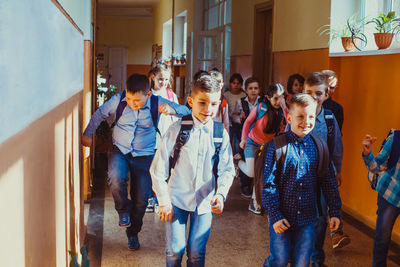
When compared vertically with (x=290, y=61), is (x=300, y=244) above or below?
below

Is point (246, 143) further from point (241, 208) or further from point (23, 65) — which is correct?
point (23, 65)

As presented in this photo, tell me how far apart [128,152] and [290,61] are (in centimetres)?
363

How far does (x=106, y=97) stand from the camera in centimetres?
982

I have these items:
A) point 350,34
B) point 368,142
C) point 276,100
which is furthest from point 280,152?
point 350,34

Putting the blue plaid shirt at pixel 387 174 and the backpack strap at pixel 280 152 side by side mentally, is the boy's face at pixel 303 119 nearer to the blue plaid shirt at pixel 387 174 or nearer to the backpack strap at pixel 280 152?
the backpack strap at pixel 280 152

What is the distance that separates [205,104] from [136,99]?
3.73 ft

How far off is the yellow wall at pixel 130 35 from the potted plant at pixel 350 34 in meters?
18.8

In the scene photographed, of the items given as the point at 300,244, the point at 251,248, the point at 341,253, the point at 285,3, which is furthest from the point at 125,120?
the point at 285,3

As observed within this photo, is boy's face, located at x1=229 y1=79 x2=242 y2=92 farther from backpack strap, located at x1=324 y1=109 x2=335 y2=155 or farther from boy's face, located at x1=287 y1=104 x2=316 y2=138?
boy's face, located at x1=287 y1=104 x2=316 y2=138

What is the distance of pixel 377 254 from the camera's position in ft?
11.2

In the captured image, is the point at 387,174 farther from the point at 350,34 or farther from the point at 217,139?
the point at 350,34

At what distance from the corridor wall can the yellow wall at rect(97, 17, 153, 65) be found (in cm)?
2154

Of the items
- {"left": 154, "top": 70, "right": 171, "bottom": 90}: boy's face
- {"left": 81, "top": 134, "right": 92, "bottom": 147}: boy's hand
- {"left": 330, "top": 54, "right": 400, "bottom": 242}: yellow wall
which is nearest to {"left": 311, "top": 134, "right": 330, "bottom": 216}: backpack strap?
{"left": 81, "top": 134, "right": 92, "bottom": 147}: boy's hand

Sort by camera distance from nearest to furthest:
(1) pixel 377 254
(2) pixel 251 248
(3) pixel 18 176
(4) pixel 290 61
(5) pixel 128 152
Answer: (3) pixel 18 176 → (1) pixel 377 254 → (5) pixel 128 152 → (2) pixel 251 248 → (4) pixel 290 61
